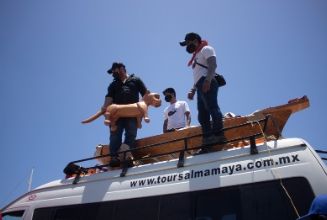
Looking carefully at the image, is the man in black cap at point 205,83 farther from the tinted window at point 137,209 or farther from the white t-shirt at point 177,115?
the white t-shirt at point 177,115

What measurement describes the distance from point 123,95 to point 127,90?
0.13 meters

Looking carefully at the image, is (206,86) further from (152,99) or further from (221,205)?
(221,205)

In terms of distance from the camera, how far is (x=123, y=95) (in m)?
6.18

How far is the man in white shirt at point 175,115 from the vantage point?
23.4 ft

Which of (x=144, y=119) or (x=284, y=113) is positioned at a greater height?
(x=144, y=119)

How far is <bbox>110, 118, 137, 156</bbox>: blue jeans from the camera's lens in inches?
223

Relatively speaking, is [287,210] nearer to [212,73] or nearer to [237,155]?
[237,155]

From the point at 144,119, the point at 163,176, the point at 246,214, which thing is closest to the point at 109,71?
the point at 144,119

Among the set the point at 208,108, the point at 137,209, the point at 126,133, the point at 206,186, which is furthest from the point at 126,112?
the point at 206,186

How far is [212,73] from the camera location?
5.09 m

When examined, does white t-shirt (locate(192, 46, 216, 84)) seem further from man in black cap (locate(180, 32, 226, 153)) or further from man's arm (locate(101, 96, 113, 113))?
man's arm (locate(101, 96, 113, 113))

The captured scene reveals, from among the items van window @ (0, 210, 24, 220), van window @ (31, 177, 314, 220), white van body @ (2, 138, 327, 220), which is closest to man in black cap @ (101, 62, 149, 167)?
white van body @ (2, 138, 327, 220)

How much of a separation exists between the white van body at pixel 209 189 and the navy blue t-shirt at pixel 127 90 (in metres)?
1.83

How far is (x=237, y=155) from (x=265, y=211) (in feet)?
2.54
